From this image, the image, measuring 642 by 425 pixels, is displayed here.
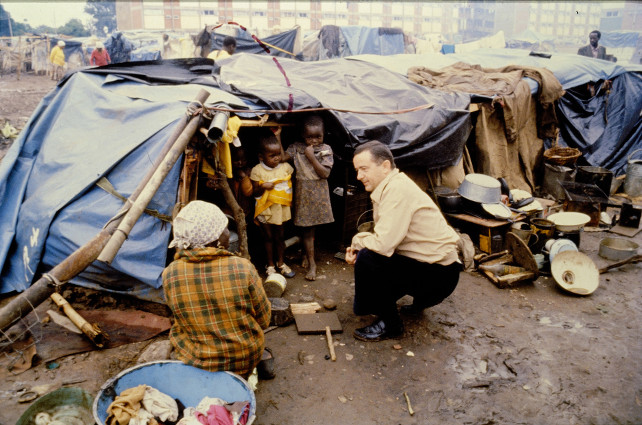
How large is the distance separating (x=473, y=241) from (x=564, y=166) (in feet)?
11.6

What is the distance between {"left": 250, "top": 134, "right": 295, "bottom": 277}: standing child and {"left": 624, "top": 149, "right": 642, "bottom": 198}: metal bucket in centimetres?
750

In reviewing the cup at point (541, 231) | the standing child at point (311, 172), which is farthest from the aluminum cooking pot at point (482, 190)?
the standing child at point (311, 172)

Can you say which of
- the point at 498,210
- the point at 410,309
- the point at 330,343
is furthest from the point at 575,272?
the point at 330,343

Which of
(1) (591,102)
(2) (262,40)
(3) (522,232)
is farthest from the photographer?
(2) (262,40)

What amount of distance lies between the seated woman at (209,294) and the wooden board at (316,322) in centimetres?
125

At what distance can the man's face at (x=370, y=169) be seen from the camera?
3465 millimetres

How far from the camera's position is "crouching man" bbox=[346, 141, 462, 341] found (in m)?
3.39

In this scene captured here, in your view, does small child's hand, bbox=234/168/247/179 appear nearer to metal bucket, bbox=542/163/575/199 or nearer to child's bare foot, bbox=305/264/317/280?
child's bare foot, bbox=305/264/317/280

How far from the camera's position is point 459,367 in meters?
3.63

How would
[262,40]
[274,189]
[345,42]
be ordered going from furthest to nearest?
1. [345,42]
2. [262,40]
3. [274,189]

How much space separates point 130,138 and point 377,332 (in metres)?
2.89

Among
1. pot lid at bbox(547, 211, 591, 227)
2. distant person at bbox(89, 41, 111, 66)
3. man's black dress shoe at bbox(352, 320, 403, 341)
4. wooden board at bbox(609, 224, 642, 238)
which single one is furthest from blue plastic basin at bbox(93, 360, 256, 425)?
distant person at bbox(89, 41, 111, 66)

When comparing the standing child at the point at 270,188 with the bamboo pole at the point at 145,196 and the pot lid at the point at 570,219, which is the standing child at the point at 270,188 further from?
the pot lid at the point at 570,219

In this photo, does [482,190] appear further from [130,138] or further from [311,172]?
[130,138]
